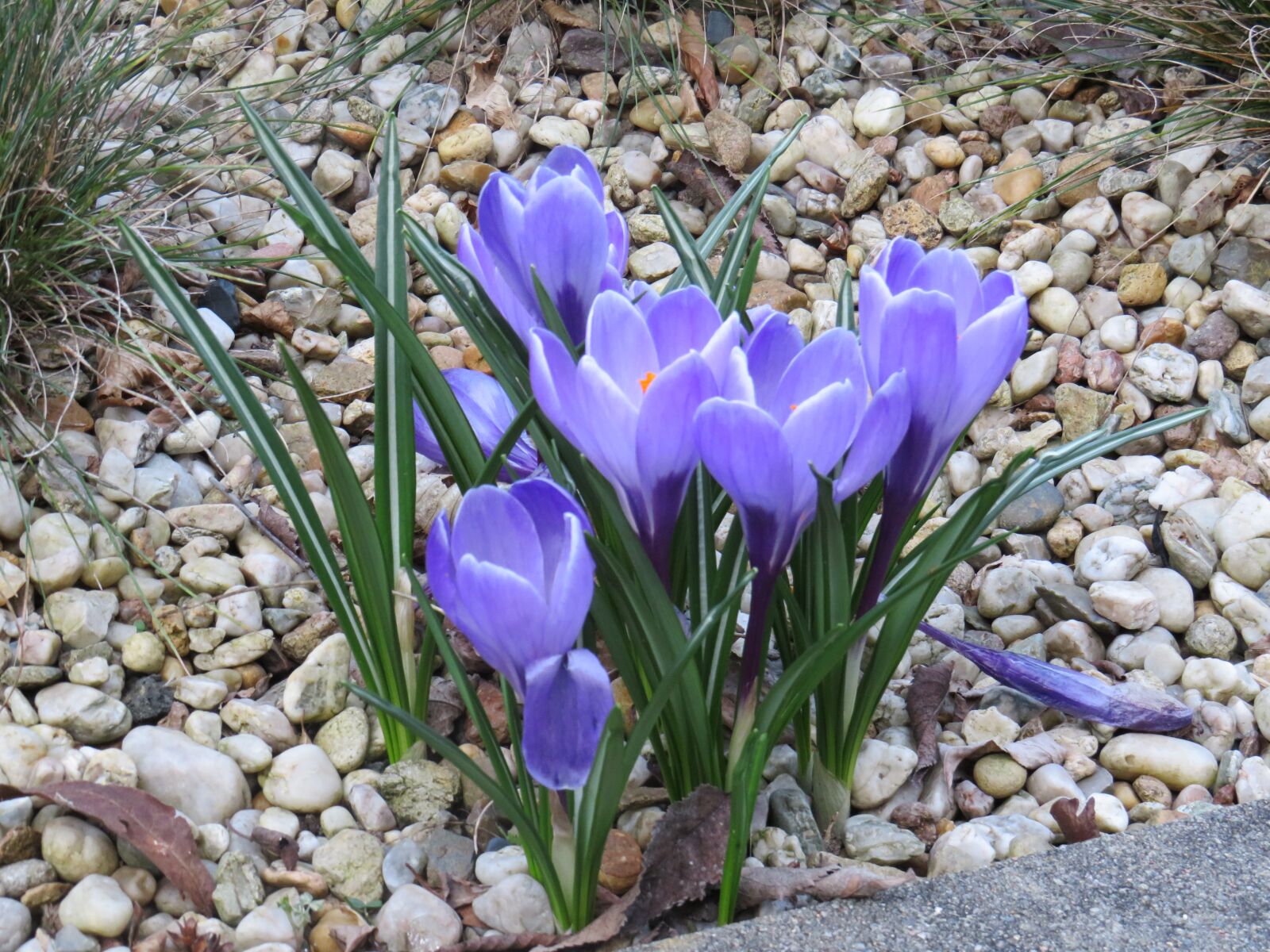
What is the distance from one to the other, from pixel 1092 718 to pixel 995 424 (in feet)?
2.08

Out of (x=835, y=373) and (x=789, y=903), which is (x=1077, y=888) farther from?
(x=835, y=373)

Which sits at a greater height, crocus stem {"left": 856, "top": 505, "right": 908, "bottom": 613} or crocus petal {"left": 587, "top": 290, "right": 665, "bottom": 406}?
crocus petal {"left": 587, "top": 290, "right": 665, "bottom": 406}

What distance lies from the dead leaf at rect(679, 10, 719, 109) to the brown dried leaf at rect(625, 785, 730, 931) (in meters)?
1.56

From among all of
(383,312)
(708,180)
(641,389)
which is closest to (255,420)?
(383,312)

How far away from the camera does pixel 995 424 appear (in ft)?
6.08

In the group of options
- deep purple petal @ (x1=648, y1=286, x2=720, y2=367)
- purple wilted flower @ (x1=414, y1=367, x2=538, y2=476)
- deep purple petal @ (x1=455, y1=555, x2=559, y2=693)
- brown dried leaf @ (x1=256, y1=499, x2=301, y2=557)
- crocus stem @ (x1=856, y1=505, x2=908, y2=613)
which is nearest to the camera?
deep purple petal @ (x1=455, y1=555, x2=559, y2=693)

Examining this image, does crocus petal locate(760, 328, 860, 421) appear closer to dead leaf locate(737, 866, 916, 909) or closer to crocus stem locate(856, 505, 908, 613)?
crocus stem locate(856, 505, 908, 613)

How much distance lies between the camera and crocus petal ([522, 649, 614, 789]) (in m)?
0.85

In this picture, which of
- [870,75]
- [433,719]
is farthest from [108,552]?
[870,75]

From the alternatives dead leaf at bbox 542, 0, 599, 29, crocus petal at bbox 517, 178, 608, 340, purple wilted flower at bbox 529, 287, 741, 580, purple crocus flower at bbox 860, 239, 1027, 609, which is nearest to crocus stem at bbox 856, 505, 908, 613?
purple crocus flower at bbox 860, 239, 1027, 609

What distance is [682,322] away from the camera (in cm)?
94

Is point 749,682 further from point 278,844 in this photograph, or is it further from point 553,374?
point 278,844

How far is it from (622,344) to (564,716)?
0.26 meters

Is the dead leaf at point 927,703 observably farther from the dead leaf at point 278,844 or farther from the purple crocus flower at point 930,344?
the dead leaf at point 278,844
